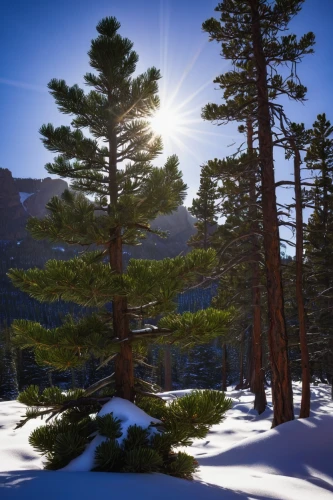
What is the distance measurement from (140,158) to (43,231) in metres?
1.86

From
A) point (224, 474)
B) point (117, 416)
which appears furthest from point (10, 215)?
point (117, 416)

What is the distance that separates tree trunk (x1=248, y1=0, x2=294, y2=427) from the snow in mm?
4813

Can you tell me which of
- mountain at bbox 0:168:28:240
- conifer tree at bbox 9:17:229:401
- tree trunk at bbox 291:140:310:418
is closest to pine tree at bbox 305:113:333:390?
tree trunk at bbox 291:140:310:418

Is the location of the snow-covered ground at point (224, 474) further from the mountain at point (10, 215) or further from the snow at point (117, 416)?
the mountain at point (10, 215)

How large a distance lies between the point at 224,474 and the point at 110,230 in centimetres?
400

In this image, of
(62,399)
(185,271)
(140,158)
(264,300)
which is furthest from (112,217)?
(264,300)

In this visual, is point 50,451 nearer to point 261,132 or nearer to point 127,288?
point 127,288

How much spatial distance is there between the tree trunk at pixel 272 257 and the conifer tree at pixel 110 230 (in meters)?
3.92

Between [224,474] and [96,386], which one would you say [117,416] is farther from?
[224,474]

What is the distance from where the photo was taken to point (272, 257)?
25.3ft

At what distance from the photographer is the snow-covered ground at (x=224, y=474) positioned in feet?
8.54

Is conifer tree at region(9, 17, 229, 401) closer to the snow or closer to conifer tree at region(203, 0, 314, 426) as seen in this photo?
the snow

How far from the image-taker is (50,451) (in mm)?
3607

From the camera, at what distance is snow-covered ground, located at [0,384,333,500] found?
8.54 ft
